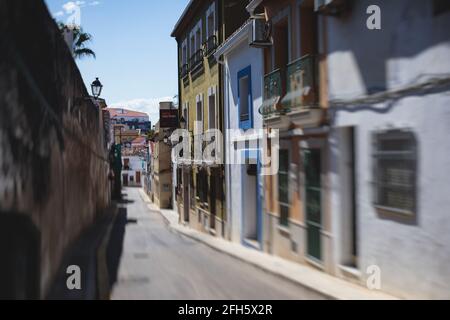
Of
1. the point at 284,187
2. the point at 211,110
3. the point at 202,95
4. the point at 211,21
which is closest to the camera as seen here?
the point at 284,187

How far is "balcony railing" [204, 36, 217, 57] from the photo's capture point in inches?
721

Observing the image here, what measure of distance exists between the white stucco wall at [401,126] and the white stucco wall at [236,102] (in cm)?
453

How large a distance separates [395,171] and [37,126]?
184 inches

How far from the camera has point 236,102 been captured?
15297mm

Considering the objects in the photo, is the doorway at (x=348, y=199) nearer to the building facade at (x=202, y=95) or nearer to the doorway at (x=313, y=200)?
the doorway at (x=313, y=200)

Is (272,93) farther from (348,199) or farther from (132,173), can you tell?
(132,173)

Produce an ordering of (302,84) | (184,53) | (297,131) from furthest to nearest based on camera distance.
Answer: (184,53)
(297,131)
(302,84)

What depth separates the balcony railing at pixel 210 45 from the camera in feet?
60.1

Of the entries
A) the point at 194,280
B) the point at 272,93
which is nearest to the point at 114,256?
the point at 194,280

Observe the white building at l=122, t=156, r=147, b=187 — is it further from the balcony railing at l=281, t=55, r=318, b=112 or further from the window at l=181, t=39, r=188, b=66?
the balcony railing at l=281, t=55, r=318, b=112

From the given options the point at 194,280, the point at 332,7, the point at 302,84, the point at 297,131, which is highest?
the point at 332,7

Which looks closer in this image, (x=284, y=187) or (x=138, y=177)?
(x=284, y=187)
